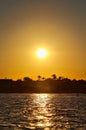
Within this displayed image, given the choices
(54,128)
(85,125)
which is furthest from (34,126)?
(85,125)

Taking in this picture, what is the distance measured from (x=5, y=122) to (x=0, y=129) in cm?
1207

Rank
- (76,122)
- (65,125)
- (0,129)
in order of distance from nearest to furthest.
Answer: (0,129), (65,125), (76,122)

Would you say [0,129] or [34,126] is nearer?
[0,129]

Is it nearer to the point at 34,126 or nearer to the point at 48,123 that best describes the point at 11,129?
the point at 34,126

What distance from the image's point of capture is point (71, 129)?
72.8 meters

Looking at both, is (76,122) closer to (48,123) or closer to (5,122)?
(48,123)

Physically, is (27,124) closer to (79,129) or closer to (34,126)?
(34,126)

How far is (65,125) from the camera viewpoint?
3113 inches

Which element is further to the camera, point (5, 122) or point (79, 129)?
point (5, 122)

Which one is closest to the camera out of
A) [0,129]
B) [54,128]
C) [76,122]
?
[0,129]

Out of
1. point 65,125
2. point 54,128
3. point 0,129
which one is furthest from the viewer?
point 65,125

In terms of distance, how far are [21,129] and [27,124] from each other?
9.53 meters

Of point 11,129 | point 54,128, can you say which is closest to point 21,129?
point 11,129

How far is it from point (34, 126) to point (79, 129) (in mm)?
7717
